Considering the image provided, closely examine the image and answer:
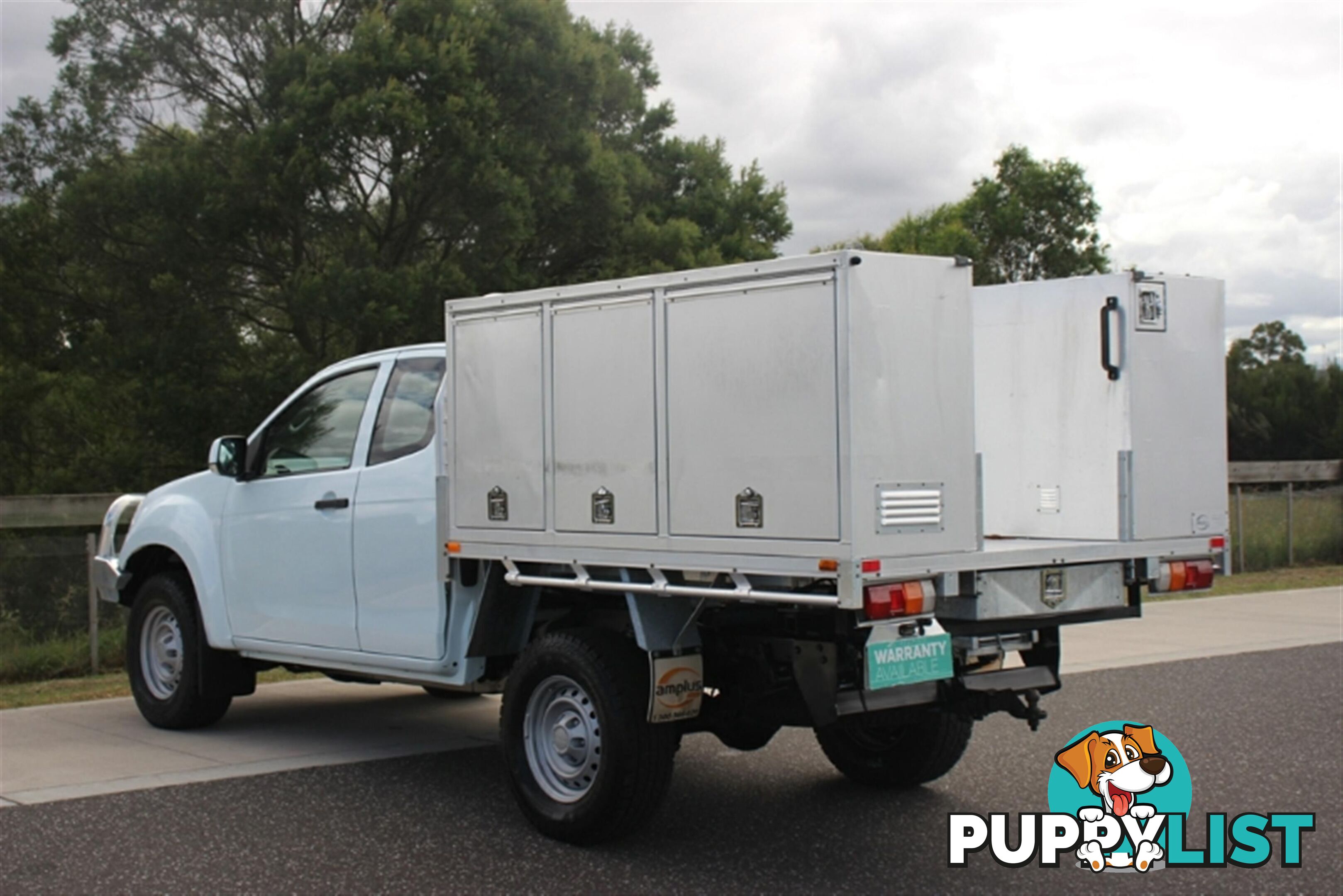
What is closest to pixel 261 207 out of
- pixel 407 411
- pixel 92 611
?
pixel 92 611

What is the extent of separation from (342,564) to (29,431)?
16.6 metres

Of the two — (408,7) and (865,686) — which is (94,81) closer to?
(408,7)

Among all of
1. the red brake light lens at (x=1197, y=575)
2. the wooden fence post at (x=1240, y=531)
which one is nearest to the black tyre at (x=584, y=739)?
the red brake light lens at (x=1197, y=575)

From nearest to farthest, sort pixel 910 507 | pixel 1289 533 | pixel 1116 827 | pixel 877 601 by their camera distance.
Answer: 1. pixel 877 601
2. pixel 910 507
3. pixel 1116 827
4. pixel 1289 533

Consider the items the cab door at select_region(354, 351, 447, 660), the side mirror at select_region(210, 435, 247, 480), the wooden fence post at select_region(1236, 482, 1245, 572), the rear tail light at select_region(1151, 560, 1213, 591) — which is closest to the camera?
the rear tail light at select_region(1151, 560, 1213, 591)

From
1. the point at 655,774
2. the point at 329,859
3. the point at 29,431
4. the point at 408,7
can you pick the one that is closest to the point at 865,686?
the point at 655,774

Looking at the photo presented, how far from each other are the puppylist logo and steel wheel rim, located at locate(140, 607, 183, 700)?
15.9ft

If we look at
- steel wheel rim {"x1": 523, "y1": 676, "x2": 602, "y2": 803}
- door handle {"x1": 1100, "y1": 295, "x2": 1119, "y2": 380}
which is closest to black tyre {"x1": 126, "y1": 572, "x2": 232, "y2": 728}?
steel wheel rim {"x1": 523, "y1": 676, "x2": 602, "y2": 803}

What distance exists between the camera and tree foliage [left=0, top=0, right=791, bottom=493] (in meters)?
20.0

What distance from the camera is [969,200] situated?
4550cm

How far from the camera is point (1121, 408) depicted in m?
6.47

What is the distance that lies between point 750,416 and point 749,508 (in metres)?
0.36

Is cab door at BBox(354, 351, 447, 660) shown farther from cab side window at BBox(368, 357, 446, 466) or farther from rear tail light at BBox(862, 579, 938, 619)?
rear tail light at BBox(862, 579, 938, 619)

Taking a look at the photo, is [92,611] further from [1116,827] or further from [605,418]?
[1116,827]
